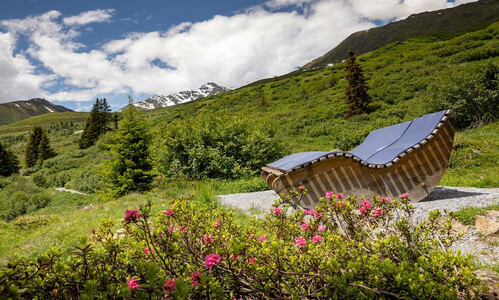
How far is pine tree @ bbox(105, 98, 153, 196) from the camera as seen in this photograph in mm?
12734

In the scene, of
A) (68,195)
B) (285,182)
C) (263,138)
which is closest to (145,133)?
(263,138)

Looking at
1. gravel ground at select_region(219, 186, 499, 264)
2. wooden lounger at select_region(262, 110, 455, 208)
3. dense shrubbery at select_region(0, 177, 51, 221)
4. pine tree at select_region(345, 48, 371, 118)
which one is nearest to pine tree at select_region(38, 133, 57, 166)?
dense shrubbery at select_region(0, 177, 51, 221)

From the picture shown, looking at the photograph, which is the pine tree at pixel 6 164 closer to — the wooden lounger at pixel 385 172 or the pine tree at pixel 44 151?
the pine tree at pixel 44 151

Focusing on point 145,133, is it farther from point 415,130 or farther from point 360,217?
point 360,217

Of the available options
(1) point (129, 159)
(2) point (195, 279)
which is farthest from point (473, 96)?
(2) point (195, 279)

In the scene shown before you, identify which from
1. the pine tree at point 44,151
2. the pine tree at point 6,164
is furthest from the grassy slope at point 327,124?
the pine tree at point 6,164

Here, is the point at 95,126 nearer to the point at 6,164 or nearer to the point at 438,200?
the point at 6,164

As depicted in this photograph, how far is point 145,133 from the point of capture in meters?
13.4

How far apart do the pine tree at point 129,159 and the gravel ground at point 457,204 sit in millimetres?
6433

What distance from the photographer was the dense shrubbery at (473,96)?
15.0 metres

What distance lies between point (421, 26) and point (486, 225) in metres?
163

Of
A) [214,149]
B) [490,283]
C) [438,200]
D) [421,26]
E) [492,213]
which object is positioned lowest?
[438,200]

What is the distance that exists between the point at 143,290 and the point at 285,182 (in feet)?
16.6

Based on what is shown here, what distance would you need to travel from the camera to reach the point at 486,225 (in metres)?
4.22
